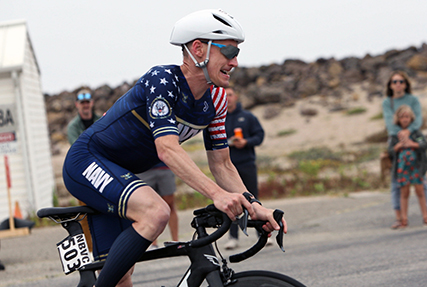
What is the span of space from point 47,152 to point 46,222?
3.34 m

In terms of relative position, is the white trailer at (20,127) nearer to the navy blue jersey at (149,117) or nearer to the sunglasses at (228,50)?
the navy blue jersey at (149,117)

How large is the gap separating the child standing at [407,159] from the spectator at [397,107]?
0.07 metres

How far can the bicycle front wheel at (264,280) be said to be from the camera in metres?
2.62

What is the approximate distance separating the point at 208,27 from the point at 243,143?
5.08 m

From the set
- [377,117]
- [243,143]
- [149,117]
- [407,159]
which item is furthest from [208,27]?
[377,117]

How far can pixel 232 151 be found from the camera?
8180 millimetres

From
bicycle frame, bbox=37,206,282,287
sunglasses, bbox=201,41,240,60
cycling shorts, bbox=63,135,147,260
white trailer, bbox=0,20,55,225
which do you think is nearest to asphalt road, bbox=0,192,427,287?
white trailer, bbox=0,20,55,225

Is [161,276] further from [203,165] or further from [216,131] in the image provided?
[203,165]

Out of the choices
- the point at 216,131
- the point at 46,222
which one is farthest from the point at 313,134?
the point at 216,131

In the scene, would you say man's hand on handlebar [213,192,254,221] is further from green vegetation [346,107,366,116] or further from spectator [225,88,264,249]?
green vegetation [346,107,366,116]

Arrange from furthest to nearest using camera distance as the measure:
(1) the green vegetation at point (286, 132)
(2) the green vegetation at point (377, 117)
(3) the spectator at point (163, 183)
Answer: (1) the green vegetation at point (286, 132) < (2) the green vegetation at point (377, 117) < (3) the spectator at point (163, 183)

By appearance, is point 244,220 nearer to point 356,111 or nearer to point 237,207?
point 237,207

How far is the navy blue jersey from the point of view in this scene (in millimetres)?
2938

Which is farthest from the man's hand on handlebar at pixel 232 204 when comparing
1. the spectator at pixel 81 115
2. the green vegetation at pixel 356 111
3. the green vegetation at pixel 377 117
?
the green vegetation at pixel 356 111
